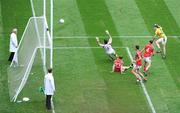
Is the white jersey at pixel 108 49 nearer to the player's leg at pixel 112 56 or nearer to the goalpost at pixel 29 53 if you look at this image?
the player's leg at pixel 112 56

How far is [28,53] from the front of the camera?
26797 millimetres

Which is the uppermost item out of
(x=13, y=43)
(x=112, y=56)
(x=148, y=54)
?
(x=13, y=43)

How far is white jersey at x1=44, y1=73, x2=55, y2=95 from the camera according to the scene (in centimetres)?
2416

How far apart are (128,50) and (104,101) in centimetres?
542

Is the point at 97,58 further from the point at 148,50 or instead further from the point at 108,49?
the point at 148,50

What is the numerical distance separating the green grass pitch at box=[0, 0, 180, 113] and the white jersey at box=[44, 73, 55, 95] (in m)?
0.95

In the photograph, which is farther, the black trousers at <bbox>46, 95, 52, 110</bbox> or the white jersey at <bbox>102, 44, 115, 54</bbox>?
the white jersey at <bbox>102, 44, 115, 54</bbox>

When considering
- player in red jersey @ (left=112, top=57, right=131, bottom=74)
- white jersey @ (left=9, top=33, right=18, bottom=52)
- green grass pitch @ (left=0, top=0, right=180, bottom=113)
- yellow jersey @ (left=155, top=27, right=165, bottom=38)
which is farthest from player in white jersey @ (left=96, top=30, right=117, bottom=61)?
white jersey @ (left=9, top=33, right=18, bottom=52)

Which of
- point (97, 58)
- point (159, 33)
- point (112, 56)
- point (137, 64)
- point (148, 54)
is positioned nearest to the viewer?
point (137, 64)

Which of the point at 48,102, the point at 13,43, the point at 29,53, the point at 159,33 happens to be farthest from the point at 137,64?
A: the point at 13,43

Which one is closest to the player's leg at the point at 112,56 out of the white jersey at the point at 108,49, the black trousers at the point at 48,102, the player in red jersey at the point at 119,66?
the white jersey at the point at 108,49

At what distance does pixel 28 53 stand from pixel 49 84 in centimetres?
305

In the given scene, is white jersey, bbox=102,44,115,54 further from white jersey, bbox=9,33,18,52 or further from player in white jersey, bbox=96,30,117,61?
white jersey, bbox=9,33,18,52

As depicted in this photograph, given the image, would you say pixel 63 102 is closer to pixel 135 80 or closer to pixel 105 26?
pixel 135 80
